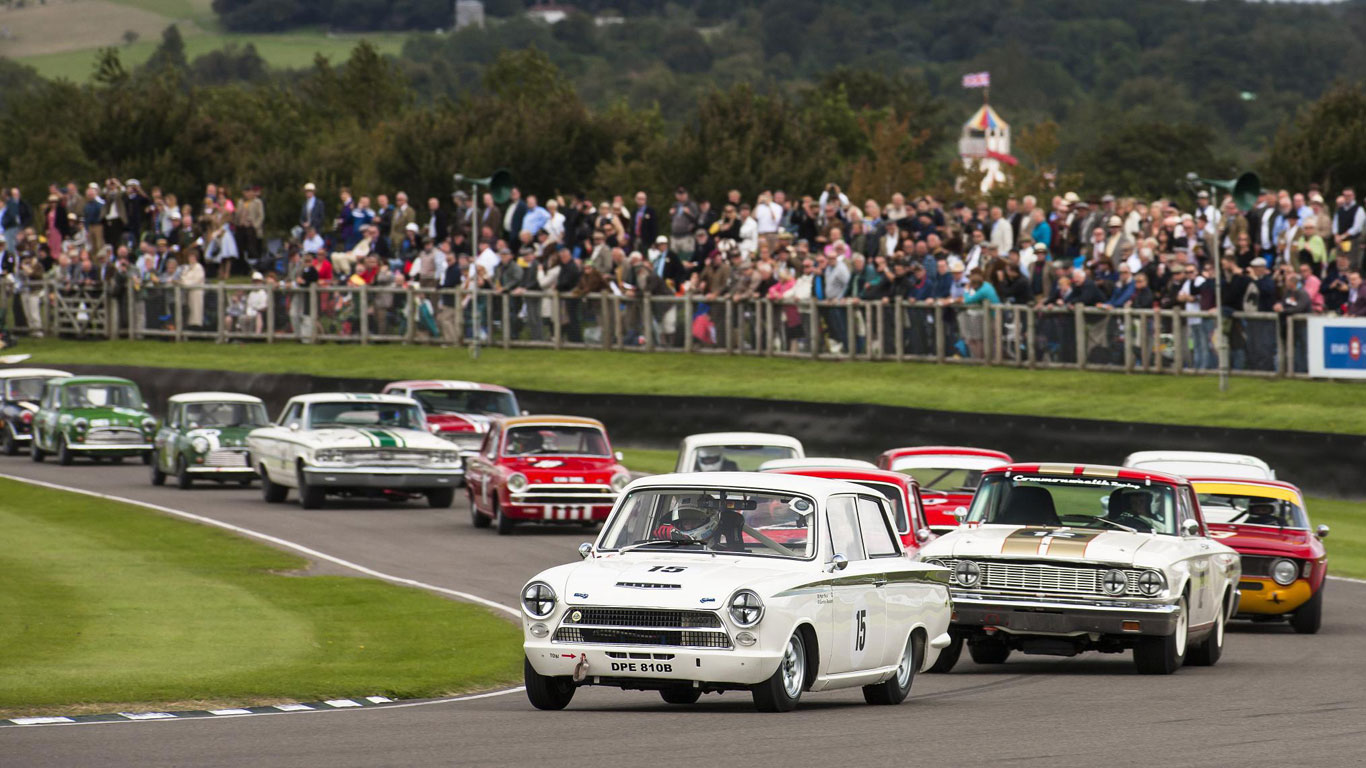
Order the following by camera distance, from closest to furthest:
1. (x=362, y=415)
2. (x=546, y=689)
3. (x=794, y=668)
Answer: (x=794, y=668)
(x=546, y=689)
(x=362, y=415)

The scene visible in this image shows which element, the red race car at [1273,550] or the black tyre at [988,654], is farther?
the red race car at [1273,550]

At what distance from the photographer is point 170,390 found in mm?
42031

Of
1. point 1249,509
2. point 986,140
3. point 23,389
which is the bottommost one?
point 1249,509

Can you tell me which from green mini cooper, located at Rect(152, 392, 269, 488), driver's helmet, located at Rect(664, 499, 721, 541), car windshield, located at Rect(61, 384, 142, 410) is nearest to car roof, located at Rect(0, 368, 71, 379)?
car windshield, located at Rect(61, 384, 142, 410)

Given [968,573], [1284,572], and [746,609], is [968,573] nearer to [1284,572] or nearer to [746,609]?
[746,609]

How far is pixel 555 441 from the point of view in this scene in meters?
26.5

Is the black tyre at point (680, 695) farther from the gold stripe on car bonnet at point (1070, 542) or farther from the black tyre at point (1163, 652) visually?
the black tyre at point (1163, 652)

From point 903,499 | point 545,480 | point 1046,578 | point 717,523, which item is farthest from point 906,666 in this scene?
point 545,480

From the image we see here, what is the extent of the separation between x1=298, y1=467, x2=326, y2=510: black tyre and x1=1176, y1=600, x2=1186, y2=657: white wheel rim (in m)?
15.4

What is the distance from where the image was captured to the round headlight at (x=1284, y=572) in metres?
18.5

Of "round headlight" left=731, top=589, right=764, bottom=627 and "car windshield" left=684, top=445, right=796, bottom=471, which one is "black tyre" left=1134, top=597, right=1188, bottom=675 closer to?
"round headlight" left=731, top=589, right=764, bottom=627

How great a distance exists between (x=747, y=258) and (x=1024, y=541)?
24.0 m

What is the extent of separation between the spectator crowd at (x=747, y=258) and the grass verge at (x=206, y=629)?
597 inches

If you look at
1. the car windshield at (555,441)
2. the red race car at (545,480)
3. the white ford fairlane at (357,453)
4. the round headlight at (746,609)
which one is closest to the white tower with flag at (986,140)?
the white ford fairlane at (357,453)
